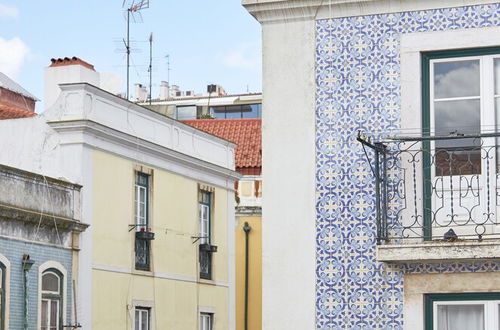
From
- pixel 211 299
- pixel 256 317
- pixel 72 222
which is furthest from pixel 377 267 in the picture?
pixel 256 317

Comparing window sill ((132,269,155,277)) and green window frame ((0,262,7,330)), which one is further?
window sill ((132,269,155,277))

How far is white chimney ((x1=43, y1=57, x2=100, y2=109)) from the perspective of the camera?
76.2ft

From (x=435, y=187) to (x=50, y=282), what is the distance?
12.3 metres

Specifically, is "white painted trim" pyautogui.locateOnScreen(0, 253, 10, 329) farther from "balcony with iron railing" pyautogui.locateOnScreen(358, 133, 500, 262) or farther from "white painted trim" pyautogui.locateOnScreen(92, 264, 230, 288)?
"balcony with iron railing" pyautogui.locateOnScreen(358, 133, 500, 262)

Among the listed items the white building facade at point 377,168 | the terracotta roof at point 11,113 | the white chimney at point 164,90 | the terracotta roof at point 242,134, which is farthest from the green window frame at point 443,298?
the white chimney at point 164,90

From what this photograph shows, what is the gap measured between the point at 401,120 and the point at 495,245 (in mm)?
1356

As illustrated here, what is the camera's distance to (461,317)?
32.3 ft

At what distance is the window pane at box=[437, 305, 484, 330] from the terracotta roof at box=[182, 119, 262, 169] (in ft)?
72.1

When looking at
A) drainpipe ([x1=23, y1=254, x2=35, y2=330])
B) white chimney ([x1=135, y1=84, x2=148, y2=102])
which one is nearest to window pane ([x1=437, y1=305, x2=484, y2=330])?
drainpipe ([x1=23, y1=254, x2=35, y2=330])

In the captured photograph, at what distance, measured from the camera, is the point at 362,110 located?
34.1 ft

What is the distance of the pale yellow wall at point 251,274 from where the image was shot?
101 ft

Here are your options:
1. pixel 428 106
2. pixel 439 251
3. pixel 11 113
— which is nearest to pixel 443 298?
pixel 439 251

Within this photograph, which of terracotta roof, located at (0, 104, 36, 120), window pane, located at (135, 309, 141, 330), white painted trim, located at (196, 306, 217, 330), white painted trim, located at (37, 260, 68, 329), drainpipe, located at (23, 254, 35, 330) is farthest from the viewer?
white painted trim, located at (196, 306, 217, 330)

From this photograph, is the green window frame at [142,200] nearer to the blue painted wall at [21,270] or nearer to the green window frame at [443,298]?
the blue painted wall at [21,270]
